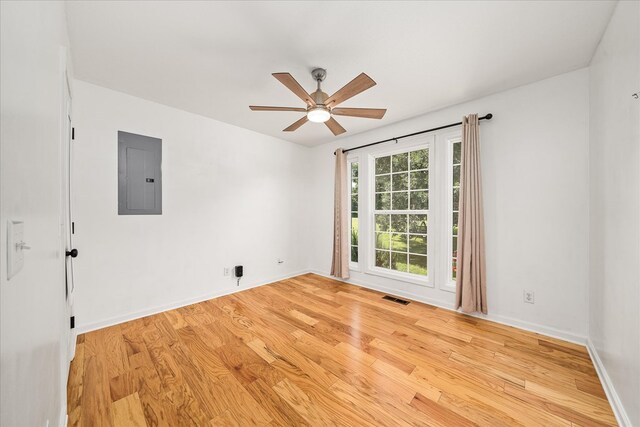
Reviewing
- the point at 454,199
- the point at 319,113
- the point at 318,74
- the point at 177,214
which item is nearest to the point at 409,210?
the point at 454,199

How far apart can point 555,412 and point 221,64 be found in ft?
Result: 11.8

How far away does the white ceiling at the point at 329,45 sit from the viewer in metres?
1.66

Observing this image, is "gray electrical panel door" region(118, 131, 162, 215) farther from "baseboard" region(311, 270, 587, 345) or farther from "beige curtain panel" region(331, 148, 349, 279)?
"baseboard" region(311, 270, 587, 345)

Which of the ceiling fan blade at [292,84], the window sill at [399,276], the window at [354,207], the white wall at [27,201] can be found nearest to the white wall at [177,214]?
the window at [354,207]

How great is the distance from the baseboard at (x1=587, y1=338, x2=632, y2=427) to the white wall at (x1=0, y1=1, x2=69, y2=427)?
2.70m

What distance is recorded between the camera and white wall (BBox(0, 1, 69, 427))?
533mm

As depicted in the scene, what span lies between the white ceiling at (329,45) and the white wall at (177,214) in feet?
1.36

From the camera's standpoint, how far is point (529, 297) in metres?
2.55

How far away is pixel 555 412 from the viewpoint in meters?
1.55

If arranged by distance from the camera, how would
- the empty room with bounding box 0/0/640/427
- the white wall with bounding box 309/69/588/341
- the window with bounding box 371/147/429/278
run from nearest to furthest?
1. the empty room with bounding box 0/0/640/427
2. the white wall with bounding box 309/69/588/341
3. the window with bounding box 371/147/429/278

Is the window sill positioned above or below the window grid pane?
below

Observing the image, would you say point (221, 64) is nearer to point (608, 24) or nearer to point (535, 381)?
point (608, 24)

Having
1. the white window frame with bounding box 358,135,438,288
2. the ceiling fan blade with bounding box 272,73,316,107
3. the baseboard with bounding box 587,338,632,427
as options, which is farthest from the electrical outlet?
the ceiling fan blade with bounding box 272,73,316,107

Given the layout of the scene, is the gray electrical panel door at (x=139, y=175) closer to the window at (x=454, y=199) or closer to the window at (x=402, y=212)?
the window at (x=402, y=212)
